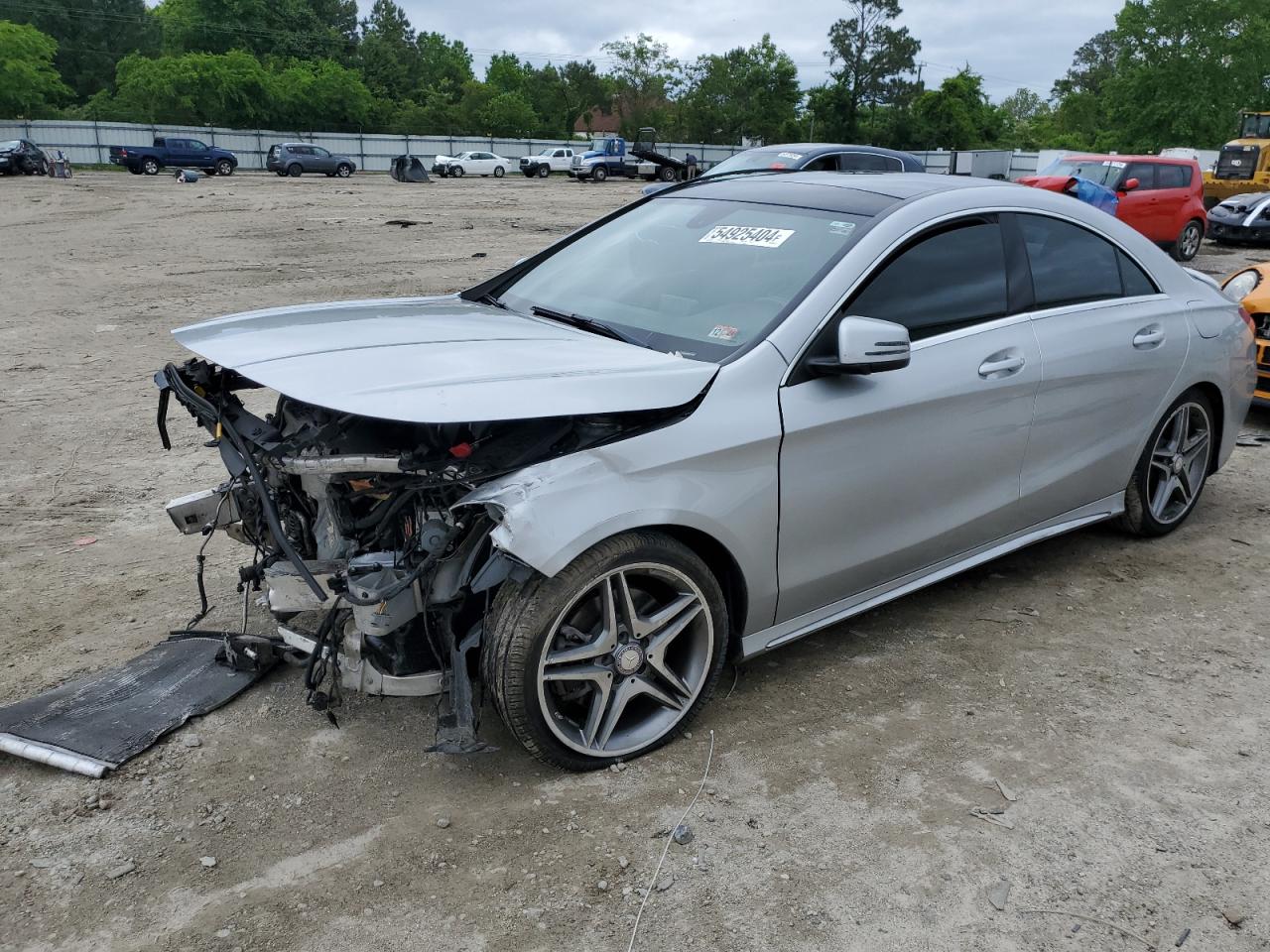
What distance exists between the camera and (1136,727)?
3.45 meters

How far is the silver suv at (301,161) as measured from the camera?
39.6m

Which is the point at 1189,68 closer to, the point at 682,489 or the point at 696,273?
the point at 696,273

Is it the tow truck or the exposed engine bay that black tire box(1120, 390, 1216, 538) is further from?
the tow truck

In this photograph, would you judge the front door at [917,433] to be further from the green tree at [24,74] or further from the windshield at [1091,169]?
the green tree at [24,74]

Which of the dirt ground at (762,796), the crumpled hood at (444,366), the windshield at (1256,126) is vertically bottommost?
the dirt ground at (762,796)

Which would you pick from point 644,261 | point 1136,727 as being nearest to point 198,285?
point 644,261

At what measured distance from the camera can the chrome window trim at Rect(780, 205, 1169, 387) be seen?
11.0 ft

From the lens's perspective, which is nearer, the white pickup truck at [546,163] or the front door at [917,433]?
the front door at [917,433]

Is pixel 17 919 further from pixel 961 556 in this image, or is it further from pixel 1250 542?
pixel 1250 542

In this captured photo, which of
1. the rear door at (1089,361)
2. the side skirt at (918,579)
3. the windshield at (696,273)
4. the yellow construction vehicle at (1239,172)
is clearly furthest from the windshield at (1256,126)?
the windshield at (696,273)

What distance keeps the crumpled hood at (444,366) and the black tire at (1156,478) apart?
2687 mm

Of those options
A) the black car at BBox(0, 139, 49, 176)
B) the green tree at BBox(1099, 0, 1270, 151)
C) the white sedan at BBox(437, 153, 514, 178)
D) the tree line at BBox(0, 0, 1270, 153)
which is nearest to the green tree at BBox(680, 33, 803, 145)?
the tree line at BBox(0, 0, 1270, 153)

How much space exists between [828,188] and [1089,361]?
131cm

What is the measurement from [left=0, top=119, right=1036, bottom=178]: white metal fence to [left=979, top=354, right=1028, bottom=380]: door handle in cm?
3680
